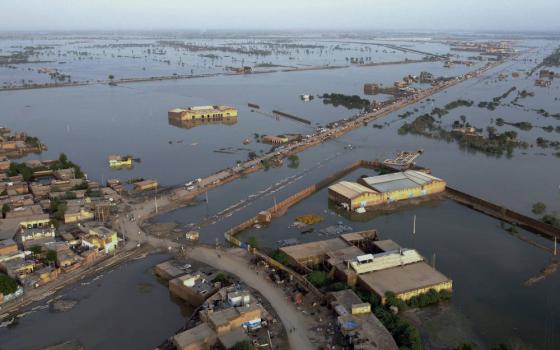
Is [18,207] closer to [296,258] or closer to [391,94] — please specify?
[296,258]

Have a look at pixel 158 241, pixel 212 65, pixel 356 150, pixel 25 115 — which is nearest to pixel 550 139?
pixel 356 150

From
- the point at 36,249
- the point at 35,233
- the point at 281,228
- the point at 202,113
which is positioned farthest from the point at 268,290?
the point at 202,113

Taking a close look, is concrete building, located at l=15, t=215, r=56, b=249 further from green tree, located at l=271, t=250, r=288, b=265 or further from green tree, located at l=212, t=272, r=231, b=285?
green tree, located at l=271, t=250, r=288, b=265

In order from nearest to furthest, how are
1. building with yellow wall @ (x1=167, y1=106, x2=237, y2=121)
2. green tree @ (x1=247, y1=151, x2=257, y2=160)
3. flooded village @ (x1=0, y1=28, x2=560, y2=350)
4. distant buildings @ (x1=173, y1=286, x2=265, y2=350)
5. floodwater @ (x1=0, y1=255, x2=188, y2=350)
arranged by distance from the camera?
distant buildings @ (x1=173, y1=286, x2=265, y2=350) < floodwater @ (x1=0, y1=255, x2=188, y2=350) < flooded village @ (x1=0, y1=28, x2=560, y2=350) < green tree @ (x1=247, y1=151, x2=257, y2=160) < building with yellow wall @ (x1=167, y1=106, x2=237, y2=121)

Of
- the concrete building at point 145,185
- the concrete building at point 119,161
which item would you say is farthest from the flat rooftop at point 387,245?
the concrete building at point 119,161

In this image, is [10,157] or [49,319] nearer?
[49,319]

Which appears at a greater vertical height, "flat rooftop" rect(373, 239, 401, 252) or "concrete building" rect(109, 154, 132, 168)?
"concrete building" rect(109, 154, 132, 168)

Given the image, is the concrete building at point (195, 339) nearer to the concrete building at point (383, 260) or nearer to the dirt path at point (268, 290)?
the dirt path at point (268, 290)

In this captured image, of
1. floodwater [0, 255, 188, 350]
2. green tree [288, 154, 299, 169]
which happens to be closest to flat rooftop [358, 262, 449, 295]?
floodwater [0, 255, 188, 350]
